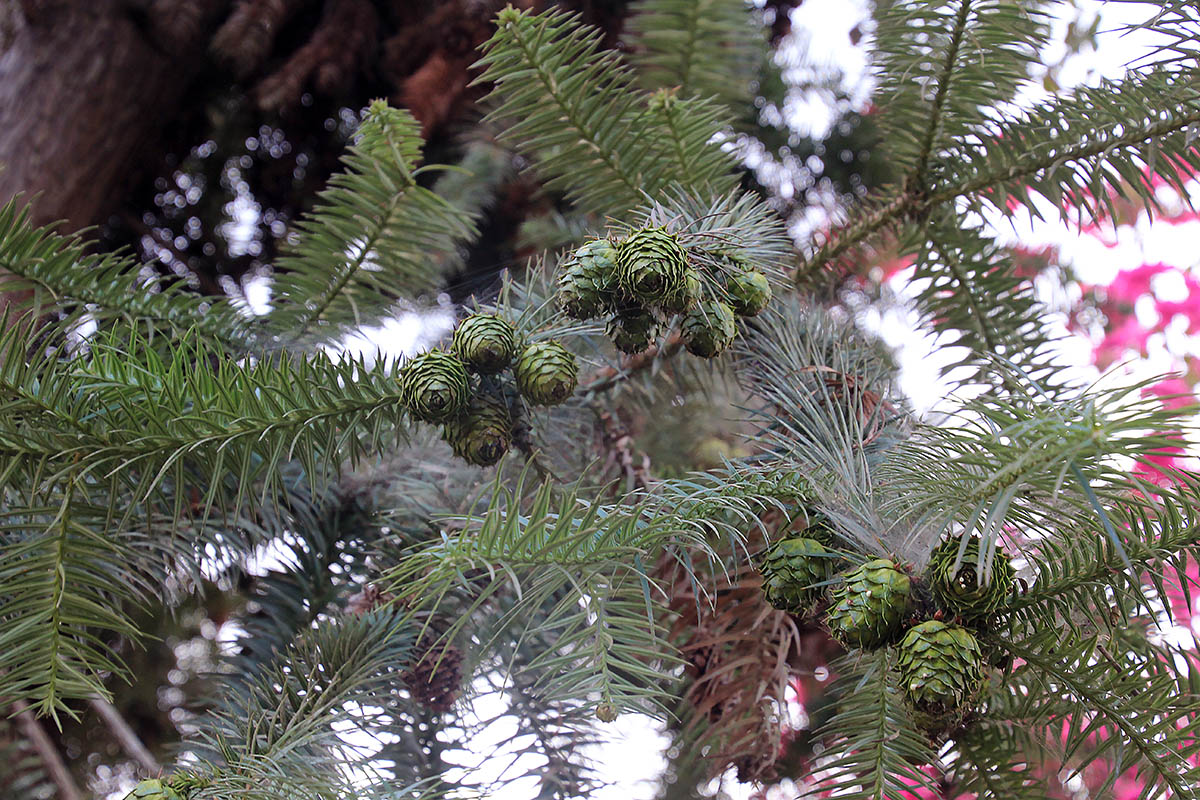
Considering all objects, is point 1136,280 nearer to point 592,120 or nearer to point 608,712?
point 592,120

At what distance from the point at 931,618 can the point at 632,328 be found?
22cm

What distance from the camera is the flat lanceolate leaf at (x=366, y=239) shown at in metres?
0.67

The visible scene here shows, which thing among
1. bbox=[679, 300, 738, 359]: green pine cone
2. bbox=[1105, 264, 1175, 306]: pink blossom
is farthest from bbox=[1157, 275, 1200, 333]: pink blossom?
bbox=[679, 300, 738, 359]: green pine cone

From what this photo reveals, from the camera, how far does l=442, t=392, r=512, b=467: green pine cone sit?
0.53 m

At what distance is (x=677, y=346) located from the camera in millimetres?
682

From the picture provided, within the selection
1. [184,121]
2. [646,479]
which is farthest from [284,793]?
[184,121]

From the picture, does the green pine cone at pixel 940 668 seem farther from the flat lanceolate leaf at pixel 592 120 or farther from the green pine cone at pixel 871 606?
the flat lanceolate leaf at pixel 592 120

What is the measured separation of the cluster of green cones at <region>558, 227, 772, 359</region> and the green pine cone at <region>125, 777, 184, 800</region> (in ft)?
1.09

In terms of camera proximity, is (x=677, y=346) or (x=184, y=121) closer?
(x=677, y=346)

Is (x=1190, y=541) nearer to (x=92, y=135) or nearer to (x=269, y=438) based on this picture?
(x=269, y=438)

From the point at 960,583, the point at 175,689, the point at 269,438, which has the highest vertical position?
the point at 269,438

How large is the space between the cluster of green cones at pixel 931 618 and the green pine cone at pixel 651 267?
17cm

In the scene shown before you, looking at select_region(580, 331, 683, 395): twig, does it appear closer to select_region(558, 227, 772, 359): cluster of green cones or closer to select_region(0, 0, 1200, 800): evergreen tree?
select_region(0, 0, 1200, 800): evergreen tree

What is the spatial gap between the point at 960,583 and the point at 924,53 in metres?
0.47
